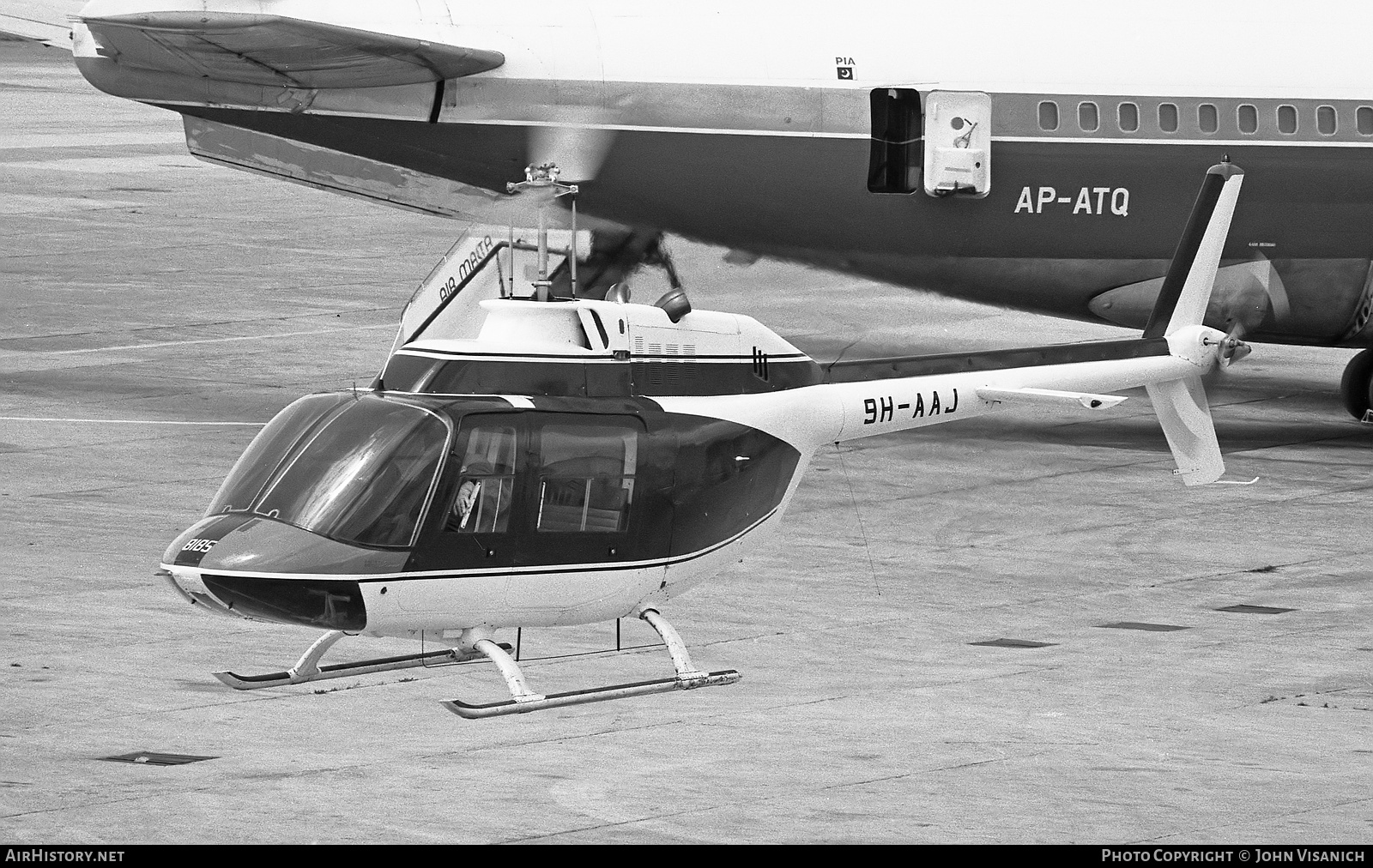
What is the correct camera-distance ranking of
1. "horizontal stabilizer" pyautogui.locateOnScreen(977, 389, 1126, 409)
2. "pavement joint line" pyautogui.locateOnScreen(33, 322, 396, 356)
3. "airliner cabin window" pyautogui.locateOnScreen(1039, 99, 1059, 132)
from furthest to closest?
"pavement joint line" pyautogui.locateOnScreen(33, 322, 396, 356)
"airliner cabin window" pyautogui.locateOnScreen(1039, 99, 1059, 132)
"horizontal stabilizer" pyautogui.locateOnScreen(977, 389, 1126, 409)

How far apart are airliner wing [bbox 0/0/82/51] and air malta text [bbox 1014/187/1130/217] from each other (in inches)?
482

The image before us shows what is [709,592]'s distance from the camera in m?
23.1

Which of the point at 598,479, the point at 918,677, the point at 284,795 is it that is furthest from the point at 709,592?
the point at 284,795

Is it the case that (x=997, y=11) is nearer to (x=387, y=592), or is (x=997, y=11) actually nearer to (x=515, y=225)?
(x=515, y=225)

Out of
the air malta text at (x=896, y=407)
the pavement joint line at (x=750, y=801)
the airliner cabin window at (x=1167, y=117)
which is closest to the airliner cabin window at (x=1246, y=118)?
the airliner cabin window at (x=1167, y=117)

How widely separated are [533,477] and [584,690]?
1.67 metres

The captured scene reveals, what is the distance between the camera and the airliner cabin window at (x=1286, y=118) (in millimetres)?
30641

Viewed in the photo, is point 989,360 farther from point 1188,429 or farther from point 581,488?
point 581,488

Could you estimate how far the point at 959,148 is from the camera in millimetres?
30047

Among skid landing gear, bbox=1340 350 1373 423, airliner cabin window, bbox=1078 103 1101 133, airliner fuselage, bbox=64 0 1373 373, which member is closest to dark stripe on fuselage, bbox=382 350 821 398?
airliner fuselage, bbox=64 0 1373 373

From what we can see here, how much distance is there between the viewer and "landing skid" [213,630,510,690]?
17812mm

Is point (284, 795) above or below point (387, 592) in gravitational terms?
below

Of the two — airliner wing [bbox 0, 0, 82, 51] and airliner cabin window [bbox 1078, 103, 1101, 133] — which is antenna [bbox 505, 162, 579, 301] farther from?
airliner cabin window [bbox 1078, 103, 1101, 133]

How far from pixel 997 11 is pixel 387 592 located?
16.1 metres
